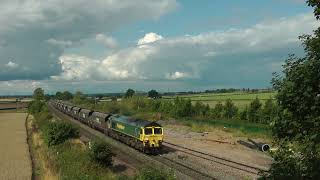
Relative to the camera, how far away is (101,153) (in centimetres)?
3200

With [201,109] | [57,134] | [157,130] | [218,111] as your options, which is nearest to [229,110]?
[218,111]

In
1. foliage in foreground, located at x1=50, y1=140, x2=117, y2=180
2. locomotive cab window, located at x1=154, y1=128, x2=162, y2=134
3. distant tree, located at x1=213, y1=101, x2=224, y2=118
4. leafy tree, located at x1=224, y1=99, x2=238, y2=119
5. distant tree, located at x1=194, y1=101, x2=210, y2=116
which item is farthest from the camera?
distant tree, located at x1=194, y1=101, x2=210, y2=116

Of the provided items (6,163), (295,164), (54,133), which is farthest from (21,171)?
(295,164)

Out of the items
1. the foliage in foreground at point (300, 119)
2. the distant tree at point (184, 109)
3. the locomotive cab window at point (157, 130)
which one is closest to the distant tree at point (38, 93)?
the distant tree at point (184, 109)

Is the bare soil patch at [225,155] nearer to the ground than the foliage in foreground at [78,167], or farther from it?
nearer to the ground

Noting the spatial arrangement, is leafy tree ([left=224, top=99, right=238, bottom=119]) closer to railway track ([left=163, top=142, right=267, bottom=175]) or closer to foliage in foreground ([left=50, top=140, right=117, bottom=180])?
railway track ([left=163, top=142, right=267, bottom=175])

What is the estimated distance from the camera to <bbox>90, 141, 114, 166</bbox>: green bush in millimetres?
31875

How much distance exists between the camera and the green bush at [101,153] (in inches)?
1255

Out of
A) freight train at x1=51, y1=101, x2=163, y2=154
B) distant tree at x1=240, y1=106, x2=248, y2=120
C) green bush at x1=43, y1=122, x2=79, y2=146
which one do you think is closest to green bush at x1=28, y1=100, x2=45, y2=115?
distant tree at x1=240, y1=106, x2=248, y2=120

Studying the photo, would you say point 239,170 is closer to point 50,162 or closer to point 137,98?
point 50,162

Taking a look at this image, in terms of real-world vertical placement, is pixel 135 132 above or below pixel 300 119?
below

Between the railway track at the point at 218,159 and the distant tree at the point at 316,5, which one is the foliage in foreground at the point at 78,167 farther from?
the distant tree at the point at 316,5

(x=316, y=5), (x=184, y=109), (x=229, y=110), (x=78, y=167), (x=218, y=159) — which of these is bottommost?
(x=218, y=159)

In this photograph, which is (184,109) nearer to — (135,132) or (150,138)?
(135,132)
